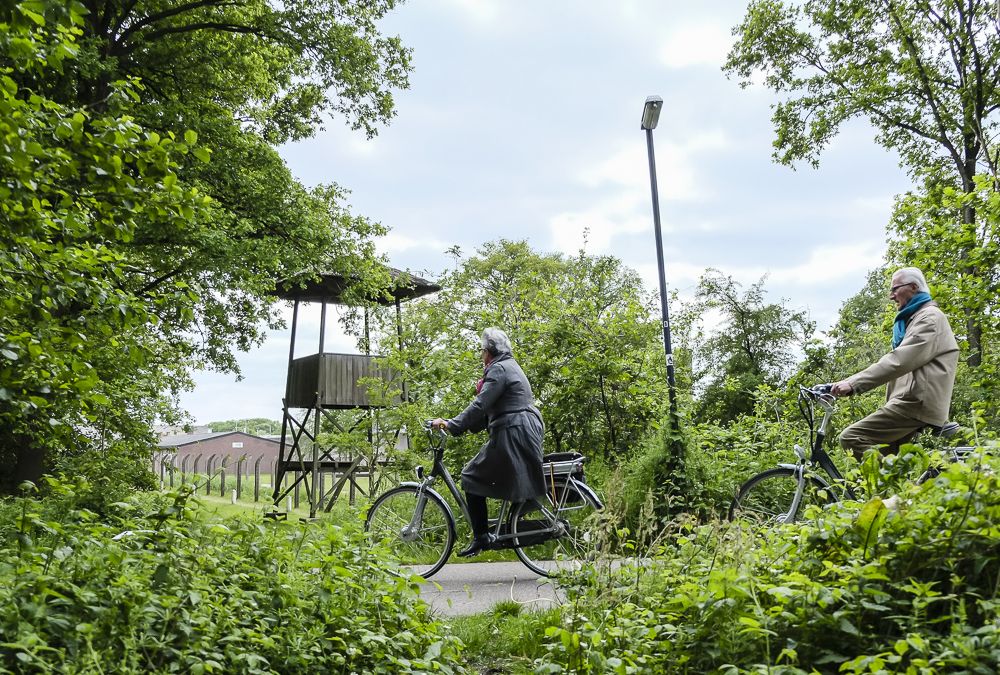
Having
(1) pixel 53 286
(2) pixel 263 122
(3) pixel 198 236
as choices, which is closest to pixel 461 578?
(1) pixel 53 286

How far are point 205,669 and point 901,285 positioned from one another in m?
Answer: 5.54

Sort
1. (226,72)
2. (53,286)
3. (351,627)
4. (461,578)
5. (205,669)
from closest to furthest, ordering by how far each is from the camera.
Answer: (205,669), (351,627), (53,286), (461,578), (226,72)

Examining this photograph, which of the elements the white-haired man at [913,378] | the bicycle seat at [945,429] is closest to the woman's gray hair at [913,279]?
the white-haired man at [913,378]

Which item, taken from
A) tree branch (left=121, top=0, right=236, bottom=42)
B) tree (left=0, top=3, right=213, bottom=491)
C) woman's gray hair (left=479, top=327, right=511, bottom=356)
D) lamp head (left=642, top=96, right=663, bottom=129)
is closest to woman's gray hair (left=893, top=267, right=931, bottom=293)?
woman's gray hair (left=479, top=327, right=511, bottom=356)

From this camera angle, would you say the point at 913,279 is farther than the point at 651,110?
No

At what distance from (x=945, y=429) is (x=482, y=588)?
386 cm

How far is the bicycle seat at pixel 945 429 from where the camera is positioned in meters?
5.86

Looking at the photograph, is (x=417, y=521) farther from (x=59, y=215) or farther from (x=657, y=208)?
(x=657, y=208)

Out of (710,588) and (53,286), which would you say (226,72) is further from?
(710,588)

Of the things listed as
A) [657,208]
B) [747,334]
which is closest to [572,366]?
[657,208]

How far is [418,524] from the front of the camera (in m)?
7.04

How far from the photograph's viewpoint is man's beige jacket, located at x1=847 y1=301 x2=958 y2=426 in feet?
19.6

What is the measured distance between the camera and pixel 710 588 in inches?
131

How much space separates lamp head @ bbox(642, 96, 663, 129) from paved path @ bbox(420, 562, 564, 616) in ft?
22.3
